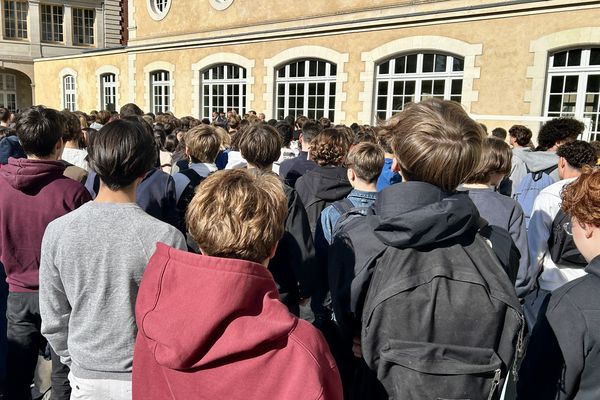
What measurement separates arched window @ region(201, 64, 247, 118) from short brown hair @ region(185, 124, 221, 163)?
1248cm

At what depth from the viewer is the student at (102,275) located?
1936 mm

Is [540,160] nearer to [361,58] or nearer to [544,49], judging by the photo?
[544,49]

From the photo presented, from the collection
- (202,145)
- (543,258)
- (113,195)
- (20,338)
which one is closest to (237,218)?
(113,195)

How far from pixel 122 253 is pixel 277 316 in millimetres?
916

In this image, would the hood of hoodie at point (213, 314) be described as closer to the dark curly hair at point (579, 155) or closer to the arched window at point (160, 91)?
the dark curly hair at point (579, 155)

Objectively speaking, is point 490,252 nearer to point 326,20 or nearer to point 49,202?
point 49,202

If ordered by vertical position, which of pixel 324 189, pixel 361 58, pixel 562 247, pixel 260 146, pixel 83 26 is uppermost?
pixel 83 26

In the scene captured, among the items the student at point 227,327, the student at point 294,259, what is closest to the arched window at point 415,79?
the student at point 294,259

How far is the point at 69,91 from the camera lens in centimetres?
2534

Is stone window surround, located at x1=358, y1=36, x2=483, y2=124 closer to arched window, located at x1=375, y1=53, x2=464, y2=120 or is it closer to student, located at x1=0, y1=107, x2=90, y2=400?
arched window, located at x1=375, y1=53, x2=464, y2=120

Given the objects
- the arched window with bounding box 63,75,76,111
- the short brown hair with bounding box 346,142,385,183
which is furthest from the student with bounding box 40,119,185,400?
the arched window with bounding box 63,75,76,111

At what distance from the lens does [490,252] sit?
5.19ft

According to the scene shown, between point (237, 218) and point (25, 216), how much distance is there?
187 centimetres

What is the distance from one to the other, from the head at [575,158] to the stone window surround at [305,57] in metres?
9.80
